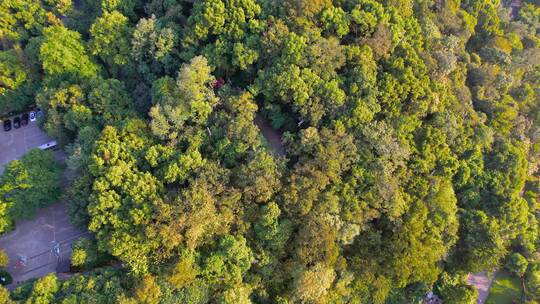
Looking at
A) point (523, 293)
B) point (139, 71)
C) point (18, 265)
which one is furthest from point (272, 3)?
point (523, 293)

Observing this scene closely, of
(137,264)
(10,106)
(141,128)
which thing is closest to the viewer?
(137,264)

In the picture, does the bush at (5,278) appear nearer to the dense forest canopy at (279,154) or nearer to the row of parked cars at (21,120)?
the dense forest canopy at (279,154)

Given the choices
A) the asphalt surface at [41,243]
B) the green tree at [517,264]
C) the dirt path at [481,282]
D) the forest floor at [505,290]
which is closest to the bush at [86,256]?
the asphalt surface at [41,243]

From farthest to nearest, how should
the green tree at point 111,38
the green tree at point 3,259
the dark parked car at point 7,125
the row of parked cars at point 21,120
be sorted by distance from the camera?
the row of parked cars at point 21,120 < the dark parked car at point 7,125 < the green tree at point 111,38 < the green tree at point 3,259

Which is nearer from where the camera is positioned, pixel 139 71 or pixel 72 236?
pixel 72 236

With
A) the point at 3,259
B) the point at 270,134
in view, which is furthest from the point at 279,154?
the point at 3,259

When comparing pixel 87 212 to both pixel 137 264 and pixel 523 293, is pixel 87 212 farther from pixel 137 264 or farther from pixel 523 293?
pixel 523 293

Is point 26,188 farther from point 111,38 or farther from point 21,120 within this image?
point 111,38
